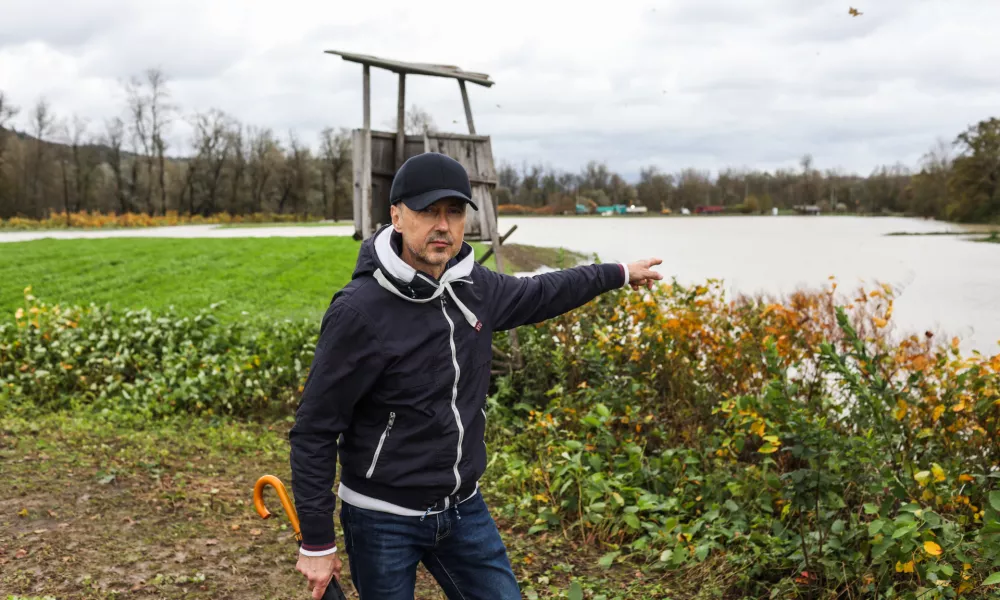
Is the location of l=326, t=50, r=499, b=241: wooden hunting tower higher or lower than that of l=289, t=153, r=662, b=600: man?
higher

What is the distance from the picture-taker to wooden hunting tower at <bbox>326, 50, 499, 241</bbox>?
680 cm

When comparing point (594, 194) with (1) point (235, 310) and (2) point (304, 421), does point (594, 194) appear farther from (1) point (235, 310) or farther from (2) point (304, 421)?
(2) point (304, 421)

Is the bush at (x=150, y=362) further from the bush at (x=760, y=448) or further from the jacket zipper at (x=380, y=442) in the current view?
the jacket zipper at (x=380, y=442)

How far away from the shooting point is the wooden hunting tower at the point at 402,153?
6.80 meters

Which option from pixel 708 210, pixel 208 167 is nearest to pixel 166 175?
pixel 208 167

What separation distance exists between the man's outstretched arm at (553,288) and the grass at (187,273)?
601 centimetres

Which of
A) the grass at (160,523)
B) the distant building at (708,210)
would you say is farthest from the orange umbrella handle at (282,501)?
the distant building at (708,210)

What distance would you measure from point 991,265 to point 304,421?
15.4 meters

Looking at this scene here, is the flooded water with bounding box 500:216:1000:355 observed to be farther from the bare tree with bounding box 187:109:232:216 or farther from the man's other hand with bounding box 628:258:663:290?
the bare tree with bounding box 187:109:232:216

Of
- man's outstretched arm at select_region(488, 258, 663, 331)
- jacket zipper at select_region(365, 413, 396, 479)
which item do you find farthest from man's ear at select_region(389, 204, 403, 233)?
jacket zipper at select_region(365, 413, 396, 479)

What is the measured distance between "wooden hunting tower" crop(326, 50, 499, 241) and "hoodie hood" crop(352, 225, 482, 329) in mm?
4461

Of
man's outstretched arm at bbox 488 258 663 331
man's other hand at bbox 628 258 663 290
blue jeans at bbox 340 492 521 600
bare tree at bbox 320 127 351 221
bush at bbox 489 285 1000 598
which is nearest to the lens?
blue jeans at bbox 340 492 521 600

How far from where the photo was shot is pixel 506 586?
7.75 ft

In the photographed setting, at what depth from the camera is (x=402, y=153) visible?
7102 mm
